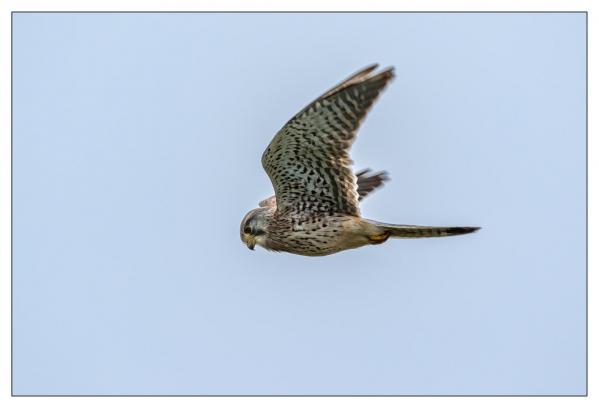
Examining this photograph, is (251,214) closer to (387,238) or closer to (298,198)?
(298,198)

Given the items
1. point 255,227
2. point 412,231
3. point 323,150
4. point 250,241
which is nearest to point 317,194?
point 323,150

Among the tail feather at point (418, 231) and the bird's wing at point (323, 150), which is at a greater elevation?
the bird's wing at point (323, 150)

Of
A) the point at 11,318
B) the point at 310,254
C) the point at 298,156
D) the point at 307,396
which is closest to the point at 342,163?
the point at 298,156

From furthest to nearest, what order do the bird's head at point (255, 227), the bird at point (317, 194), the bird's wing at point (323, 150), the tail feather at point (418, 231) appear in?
the bird's head at point (255, 227) → the tail feather at point (418, 231) → the bird at point (317, 194) → the bird's wing at point (323, 150)

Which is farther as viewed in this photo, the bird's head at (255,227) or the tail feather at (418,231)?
the bird's head at (255,227)

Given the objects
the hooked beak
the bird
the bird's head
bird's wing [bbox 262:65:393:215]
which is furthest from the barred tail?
the hooked beak

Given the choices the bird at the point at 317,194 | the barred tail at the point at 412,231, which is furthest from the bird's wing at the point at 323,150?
the barred tail at the point at 412,231

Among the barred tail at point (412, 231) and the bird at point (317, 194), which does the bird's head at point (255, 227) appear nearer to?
the bird at point (317, 194)

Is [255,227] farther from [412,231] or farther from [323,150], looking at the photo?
[412,231]

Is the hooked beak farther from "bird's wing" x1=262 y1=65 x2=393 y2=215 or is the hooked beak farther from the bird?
"bird's wing" x1=262 y1=65 x2=393 y2=215
